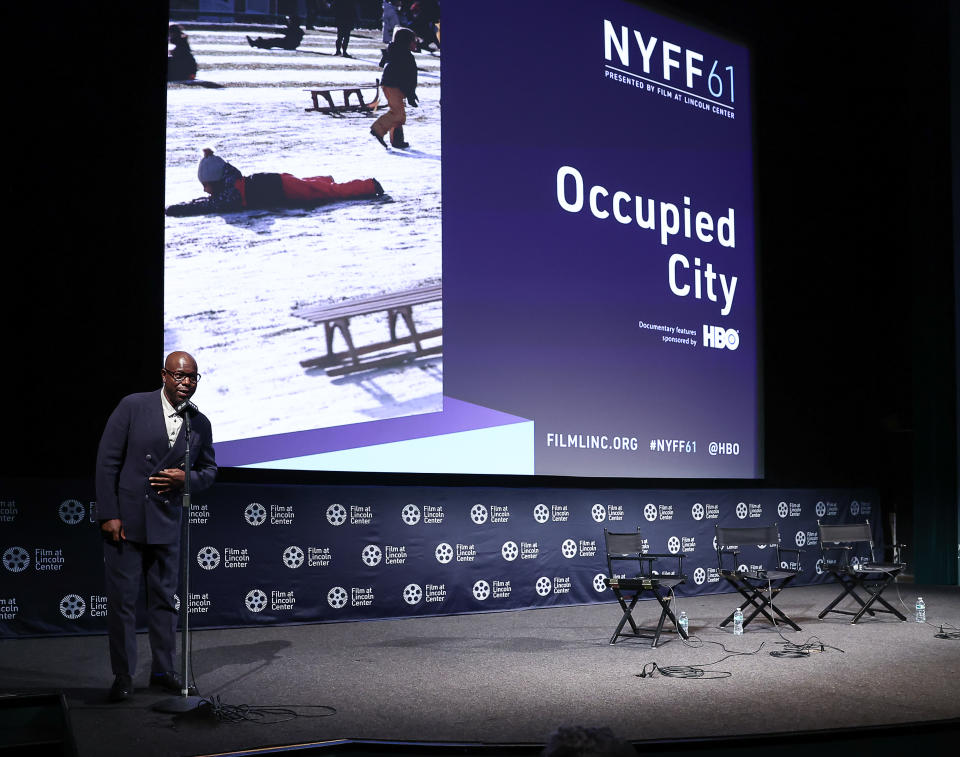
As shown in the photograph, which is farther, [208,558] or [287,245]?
[287,245]

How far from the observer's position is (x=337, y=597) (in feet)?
21.6

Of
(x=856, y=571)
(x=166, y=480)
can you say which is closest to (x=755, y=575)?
(x=856, y=571)

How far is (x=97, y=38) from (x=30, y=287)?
5.83 feet

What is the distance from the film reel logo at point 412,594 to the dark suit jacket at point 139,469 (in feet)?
9.90

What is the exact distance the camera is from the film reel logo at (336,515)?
21.6 ft

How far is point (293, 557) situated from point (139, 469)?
2.55 meters

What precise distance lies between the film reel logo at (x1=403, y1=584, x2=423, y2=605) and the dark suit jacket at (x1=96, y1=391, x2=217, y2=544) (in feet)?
9.90

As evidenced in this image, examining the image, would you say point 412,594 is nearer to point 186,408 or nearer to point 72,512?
point 72,512

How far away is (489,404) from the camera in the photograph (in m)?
7.20

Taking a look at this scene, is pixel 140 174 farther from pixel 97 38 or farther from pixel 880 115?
pixel 880 115

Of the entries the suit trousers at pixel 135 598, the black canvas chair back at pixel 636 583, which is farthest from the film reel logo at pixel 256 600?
the black canvas chair back at pixel 636 583

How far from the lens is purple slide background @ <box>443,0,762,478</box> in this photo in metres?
7.21

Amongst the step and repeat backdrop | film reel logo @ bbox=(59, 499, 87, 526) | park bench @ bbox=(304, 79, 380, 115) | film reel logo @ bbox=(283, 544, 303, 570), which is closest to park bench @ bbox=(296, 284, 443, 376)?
the step and repeat backdrop

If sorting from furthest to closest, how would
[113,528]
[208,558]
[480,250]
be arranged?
[480,250], [208,558], [113,528]
